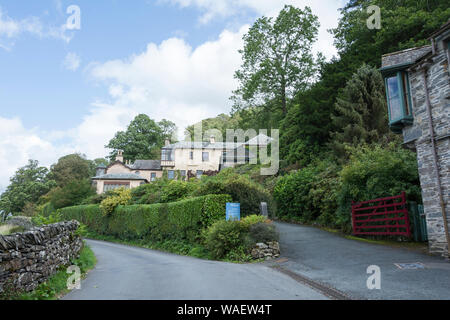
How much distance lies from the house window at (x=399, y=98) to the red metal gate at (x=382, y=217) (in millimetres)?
3124

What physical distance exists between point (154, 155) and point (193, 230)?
52400mm

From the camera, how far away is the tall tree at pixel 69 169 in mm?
59656

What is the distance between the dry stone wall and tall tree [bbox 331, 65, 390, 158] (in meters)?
19.0

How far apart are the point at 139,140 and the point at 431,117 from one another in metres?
64.0

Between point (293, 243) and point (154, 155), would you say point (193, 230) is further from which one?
point (154, 155)

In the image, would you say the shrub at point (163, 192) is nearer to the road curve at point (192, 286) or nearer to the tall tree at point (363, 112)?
the tall tree at point (363, 112)

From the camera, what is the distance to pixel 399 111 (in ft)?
42.7

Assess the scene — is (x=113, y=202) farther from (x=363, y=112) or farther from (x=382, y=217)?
(x=363, y=112)

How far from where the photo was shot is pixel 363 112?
912 inches

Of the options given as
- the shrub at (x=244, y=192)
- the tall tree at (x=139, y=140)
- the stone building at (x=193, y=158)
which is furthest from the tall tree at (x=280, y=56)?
the tall tree at (x=139, y=140)

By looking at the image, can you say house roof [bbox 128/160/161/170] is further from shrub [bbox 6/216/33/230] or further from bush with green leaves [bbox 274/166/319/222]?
bush with green leaves [bbox 274/166/319/222]

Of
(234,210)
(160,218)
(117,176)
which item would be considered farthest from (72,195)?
(234,210)

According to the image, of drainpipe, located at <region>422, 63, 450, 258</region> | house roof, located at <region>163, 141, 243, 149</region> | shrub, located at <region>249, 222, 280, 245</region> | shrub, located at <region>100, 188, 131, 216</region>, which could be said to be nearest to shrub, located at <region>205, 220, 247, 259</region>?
shrub, located at <region>249, 222, 280, 245</region>

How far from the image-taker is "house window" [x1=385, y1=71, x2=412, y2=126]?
12.8m
